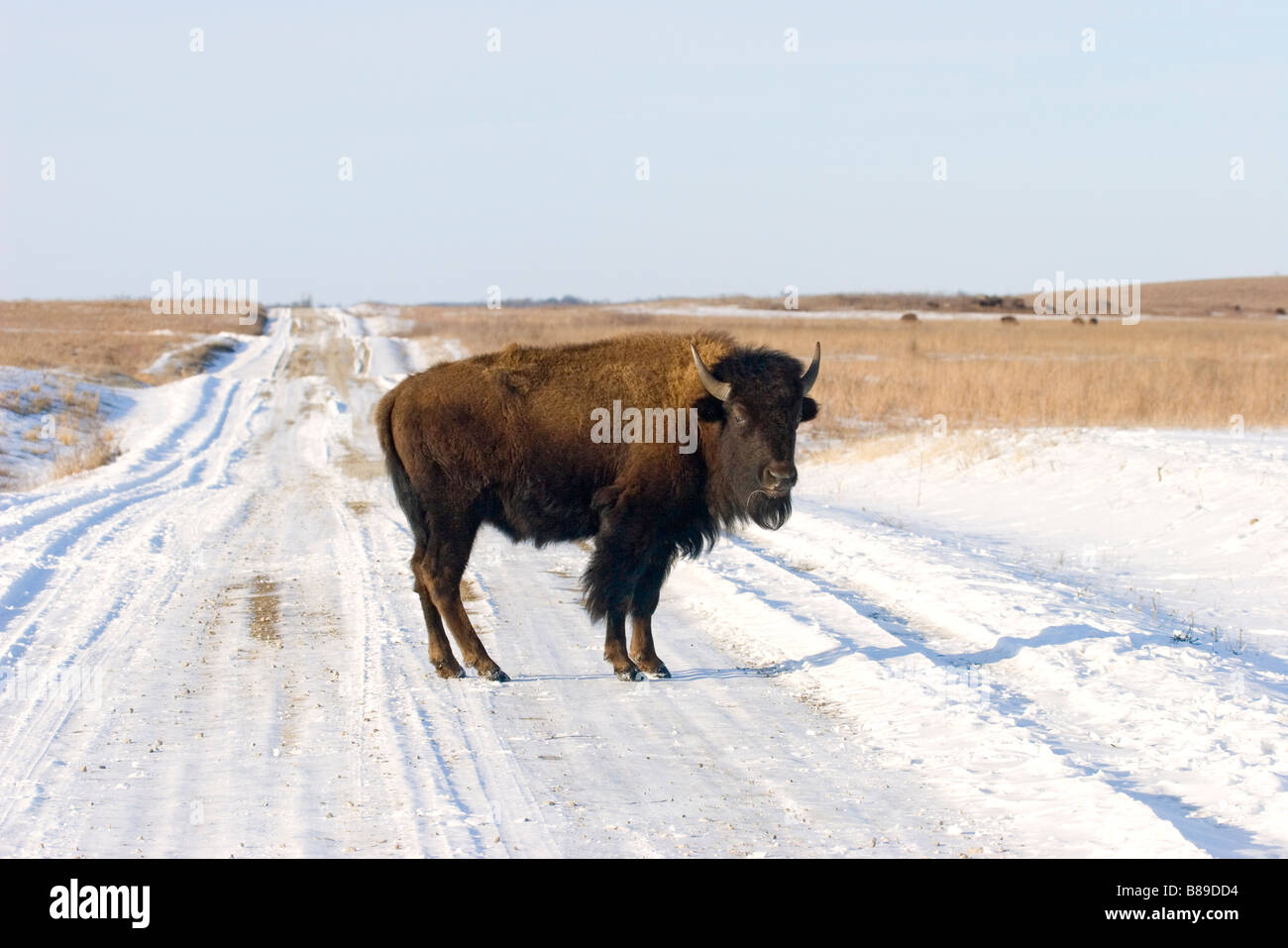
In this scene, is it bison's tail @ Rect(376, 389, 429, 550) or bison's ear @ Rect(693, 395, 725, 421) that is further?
bison's tail @ Rect(376, 389, 429, 550)

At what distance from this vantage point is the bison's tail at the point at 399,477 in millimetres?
8562

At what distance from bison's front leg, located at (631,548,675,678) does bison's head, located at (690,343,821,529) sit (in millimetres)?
584

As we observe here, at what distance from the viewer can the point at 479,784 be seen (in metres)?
5.77

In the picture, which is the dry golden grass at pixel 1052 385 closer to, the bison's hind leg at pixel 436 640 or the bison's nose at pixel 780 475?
the bison's hind leg at pixel 436 640

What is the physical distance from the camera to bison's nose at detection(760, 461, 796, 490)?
786 cm

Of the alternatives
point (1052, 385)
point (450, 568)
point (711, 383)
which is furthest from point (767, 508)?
point (1052, 385)

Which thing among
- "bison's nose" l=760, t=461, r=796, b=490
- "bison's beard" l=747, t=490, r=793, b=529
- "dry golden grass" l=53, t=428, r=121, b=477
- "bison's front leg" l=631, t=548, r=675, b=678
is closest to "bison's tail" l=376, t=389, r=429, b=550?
"bison's front leg" l=631, t=548, r=675, b=678

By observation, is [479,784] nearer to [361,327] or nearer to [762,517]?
[762,517]

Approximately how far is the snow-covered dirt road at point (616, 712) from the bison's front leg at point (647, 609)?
29 centimetres

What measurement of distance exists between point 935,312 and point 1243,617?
327ft

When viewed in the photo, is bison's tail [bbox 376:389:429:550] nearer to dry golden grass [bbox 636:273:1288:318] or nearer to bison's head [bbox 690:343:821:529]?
bison's head [bbox 690:343:821:529]

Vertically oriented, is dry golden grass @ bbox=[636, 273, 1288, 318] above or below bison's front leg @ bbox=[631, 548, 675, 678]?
above

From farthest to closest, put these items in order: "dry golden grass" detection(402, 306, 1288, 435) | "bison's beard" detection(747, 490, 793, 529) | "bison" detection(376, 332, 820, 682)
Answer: "dry golden grass" detection(402, 306, 1288, 435), "bison's beard" detection(747, 490, 793, 529), "bison" detection(376, 332, 820, 682)
